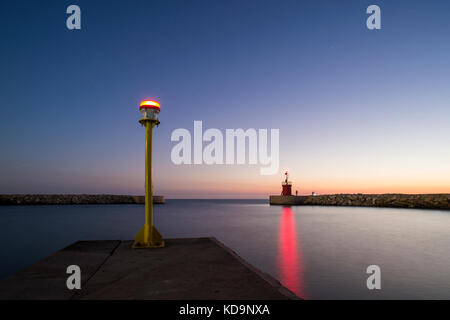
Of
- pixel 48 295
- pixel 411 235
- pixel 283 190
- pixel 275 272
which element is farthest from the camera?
pixel 283 190

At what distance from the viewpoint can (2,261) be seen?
34.4ft

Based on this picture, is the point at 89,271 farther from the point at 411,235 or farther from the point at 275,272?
the point at 411,235

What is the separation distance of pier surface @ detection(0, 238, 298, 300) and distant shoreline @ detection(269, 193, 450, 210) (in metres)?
53.7

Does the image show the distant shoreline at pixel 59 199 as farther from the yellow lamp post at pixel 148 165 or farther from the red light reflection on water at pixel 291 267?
the yellow lamp post at pixel 148 165

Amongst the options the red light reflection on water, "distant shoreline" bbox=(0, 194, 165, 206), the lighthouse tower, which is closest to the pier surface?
the red light reflection on water

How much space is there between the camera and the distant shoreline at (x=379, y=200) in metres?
46.5

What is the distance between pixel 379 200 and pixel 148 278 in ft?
204

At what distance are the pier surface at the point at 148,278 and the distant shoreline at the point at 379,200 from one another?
176 ft

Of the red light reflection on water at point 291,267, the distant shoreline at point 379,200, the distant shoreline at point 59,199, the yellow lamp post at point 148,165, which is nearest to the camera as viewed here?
the yellow lamp post at point 148,165

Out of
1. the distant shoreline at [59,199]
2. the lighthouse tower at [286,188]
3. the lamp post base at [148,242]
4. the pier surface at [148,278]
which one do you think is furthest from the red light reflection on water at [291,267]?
the distant shoreline at [59,199]

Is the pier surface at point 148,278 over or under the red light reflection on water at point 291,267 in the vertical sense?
over

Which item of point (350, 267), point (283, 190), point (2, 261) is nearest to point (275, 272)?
point (350, 267)

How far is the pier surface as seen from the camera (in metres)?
3.04
